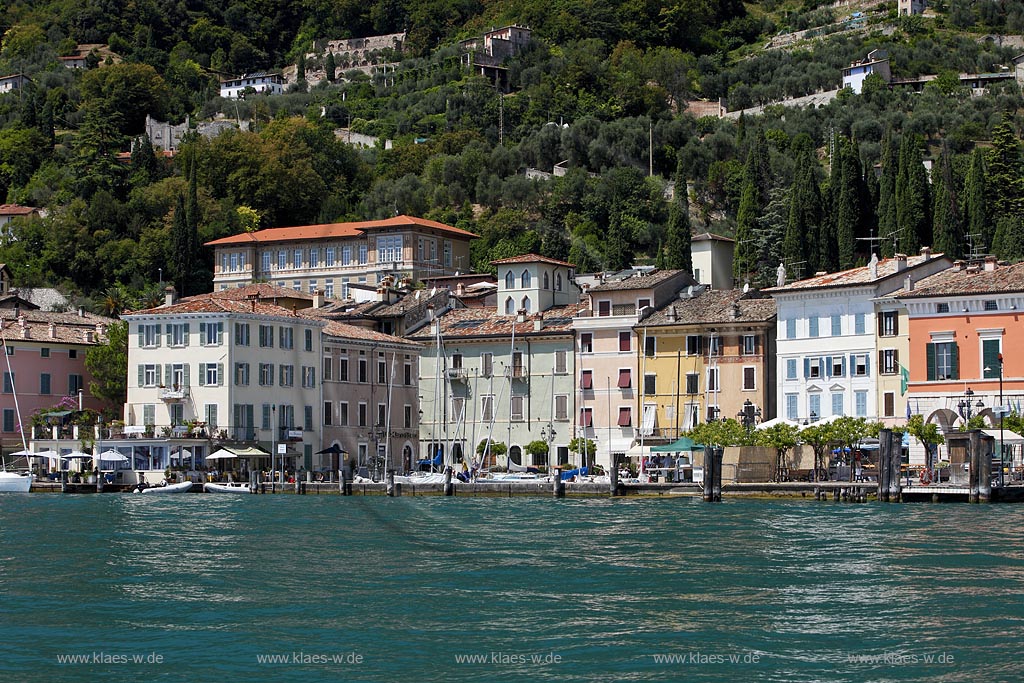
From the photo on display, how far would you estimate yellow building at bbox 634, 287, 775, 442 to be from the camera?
79.8 meters

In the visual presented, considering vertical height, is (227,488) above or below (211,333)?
below

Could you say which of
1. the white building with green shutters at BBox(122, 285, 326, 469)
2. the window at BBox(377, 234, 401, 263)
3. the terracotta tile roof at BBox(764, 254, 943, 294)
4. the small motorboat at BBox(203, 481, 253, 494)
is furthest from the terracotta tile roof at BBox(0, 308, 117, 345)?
the terracotta tile roof at BBox(764, 254, 943, 294)

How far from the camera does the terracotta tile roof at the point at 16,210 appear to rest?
130 m

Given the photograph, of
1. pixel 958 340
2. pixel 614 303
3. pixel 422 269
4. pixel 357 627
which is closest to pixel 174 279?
pixel 422 269

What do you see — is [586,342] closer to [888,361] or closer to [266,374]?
[266,374]

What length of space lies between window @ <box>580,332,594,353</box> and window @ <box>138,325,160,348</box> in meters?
18.9

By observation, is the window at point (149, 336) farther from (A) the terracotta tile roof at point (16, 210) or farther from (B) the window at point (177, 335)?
(A) the terracotta tile roof at point (16, 210)

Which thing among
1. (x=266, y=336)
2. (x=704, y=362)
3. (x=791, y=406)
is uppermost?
(x=266, y=336)

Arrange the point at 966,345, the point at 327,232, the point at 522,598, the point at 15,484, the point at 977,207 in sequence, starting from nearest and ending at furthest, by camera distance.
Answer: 1. the point at 522,598
2. the point at 966,345
3. the point at 15,484
4. the point at 977,207
5. the point at 327,232

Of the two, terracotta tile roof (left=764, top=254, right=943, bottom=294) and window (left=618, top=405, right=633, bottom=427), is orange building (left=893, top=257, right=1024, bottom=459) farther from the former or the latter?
window (left=618, top=405, right=633, bottom=427)

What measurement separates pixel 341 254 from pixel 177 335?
36.1 m

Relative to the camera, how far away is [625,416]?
273 ft

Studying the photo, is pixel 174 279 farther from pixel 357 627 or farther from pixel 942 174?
pixel 357 627

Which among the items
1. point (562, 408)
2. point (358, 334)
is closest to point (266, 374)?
point (358, 334)
